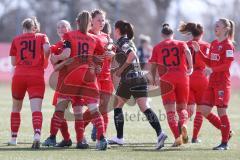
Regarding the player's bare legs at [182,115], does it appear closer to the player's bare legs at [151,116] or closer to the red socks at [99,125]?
the player's bare legs at [151,116]

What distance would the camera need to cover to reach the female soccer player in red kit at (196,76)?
14.5m

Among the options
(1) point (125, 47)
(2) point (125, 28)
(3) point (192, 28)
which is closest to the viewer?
(1) point (125, 47)

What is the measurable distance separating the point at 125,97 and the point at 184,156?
6.07 ft

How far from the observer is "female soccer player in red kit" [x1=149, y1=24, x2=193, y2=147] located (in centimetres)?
1370

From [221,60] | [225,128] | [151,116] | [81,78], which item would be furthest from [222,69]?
[81,78]

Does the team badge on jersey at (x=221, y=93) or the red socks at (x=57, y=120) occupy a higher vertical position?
the team badge on jersey at (x=221, y=93)

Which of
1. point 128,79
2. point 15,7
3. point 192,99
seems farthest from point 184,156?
point 15,7

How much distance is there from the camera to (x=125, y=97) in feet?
45.1

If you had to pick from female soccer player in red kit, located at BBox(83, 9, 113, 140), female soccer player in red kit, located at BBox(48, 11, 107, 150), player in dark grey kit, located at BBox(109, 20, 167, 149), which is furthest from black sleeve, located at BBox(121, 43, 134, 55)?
female soccer player in red kit, located at BBox(48, 11, 107, 150)

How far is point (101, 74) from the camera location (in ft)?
46.2

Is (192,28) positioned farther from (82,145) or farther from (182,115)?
(82,145)

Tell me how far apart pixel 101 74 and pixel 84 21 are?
1.54 metres

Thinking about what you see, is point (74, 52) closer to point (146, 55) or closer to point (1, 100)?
point (1, 100)

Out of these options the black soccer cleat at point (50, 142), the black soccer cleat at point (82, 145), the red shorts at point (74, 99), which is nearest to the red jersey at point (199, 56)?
the red shorts at point (74, 99)
